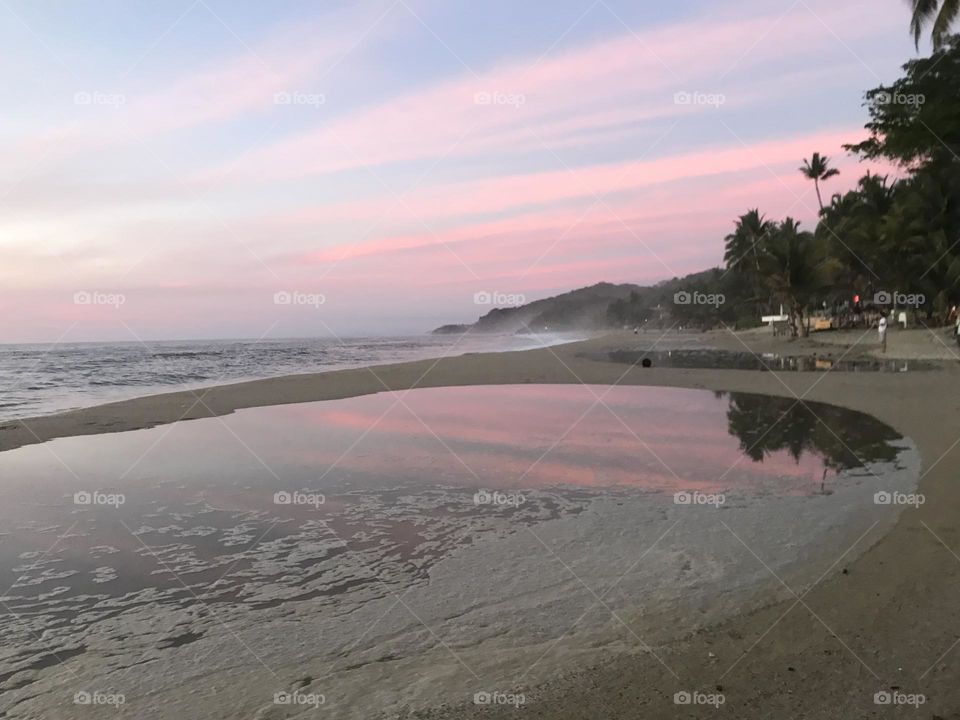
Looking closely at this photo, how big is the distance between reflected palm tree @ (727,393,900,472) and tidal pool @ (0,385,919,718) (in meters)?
0.11

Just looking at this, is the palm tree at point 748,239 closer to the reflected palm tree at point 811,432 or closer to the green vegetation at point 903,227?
the green vegetation at point 903,227

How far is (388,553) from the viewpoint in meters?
7.43

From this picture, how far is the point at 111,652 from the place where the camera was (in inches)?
206

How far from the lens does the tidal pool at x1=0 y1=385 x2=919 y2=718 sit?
4.87 m

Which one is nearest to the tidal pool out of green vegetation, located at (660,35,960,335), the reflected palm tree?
the reflected palm tree

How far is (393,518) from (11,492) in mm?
6943

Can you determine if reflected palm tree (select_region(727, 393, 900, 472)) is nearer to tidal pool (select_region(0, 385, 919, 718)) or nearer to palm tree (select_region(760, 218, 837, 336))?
Answer: tidal pool (select_region(0, 385, 919, 718))

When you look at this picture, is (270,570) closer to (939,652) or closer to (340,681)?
(340,681)

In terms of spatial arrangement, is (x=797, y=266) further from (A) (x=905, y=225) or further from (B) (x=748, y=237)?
(B) (x=748, y=237)

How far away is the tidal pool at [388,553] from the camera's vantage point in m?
4.87

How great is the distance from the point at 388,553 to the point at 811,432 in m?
11.2

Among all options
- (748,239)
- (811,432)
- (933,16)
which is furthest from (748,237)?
(811,432)

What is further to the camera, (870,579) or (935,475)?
(935,475)

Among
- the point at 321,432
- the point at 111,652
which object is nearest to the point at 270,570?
the point at 111,652
